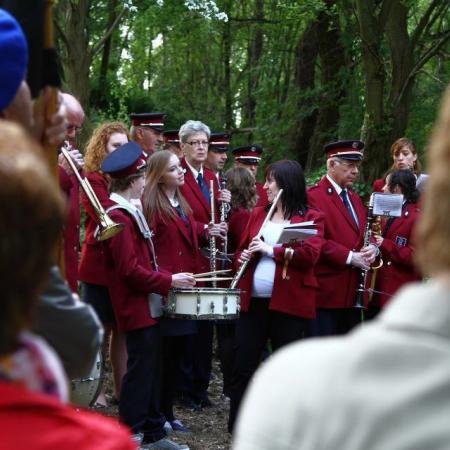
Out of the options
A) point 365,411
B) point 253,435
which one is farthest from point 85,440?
point 365,411

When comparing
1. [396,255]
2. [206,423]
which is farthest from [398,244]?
[206,423]

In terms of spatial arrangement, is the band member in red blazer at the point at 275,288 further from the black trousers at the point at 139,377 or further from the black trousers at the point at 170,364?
the black trousers at the point at 139,377

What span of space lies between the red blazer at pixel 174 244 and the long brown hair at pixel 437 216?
5.87 metres

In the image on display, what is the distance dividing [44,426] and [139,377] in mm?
5495

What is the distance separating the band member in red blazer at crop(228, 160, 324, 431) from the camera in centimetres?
752

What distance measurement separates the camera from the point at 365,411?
1598 mm

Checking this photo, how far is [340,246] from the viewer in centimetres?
855

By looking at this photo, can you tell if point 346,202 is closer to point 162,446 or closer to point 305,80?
point 162,446

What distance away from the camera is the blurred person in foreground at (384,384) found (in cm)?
160

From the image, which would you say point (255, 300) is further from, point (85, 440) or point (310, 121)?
point (310, 121)

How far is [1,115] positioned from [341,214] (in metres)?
6.09

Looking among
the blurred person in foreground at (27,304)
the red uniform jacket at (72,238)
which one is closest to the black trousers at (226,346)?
the red uniform jacket at (72,238)

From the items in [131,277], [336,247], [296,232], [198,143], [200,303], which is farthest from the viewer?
[198,143]

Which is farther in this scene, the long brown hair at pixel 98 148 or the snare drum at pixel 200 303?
the long brown hair at pixel 98 148
